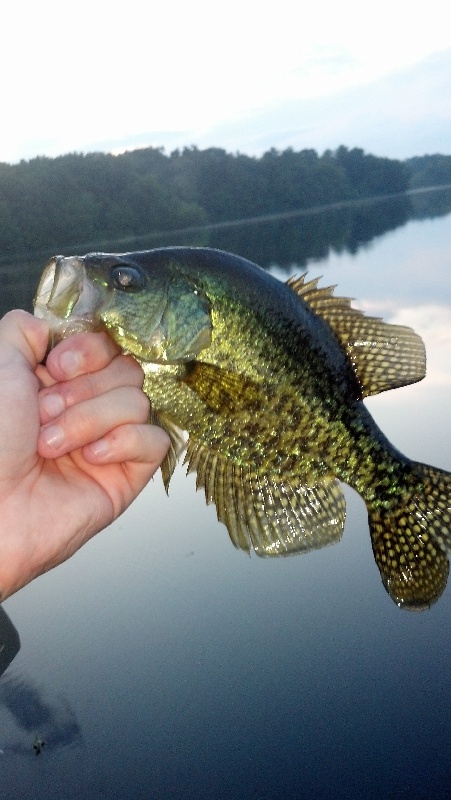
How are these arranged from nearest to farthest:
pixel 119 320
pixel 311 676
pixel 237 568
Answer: pixel 119 320
pixel 311 676
pixel 237 568

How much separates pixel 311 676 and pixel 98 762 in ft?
7.03

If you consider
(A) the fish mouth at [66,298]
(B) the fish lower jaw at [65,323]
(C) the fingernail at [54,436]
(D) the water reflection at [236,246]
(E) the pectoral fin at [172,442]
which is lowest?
(D) the water reflection at [236,246]

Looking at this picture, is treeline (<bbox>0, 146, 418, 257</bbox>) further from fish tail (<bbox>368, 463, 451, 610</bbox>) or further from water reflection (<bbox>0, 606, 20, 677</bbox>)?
fish tail (<bbox>368, 463, 451, 610</bbox>)

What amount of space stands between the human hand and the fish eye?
0.23 metres

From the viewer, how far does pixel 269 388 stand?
10.3 ft

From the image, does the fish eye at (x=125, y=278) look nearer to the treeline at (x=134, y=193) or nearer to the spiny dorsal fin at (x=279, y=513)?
the spiny dorsal fin at (x=279, y=513)

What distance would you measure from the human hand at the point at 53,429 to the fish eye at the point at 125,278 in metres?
0.23

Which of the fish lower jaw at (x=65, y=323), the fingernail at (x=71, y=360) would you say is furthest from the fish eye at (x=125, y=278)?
the fingernail at (x=71, y=360)

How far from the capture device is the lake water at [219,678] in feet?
21.9

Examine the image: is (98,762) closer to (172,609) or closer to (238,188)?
(172,609)

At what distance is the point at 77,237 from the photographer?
66.6 m

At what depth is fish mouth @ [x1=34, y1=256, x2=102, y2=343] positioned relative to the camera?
114 inches

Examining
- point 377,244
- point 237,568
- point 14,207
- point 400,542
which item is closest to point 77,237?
point 14,207

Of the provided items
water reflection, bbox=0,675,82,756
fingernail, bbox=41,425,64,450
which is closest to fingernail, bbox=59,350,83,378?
fingernail, bbox=41,425,64,450
